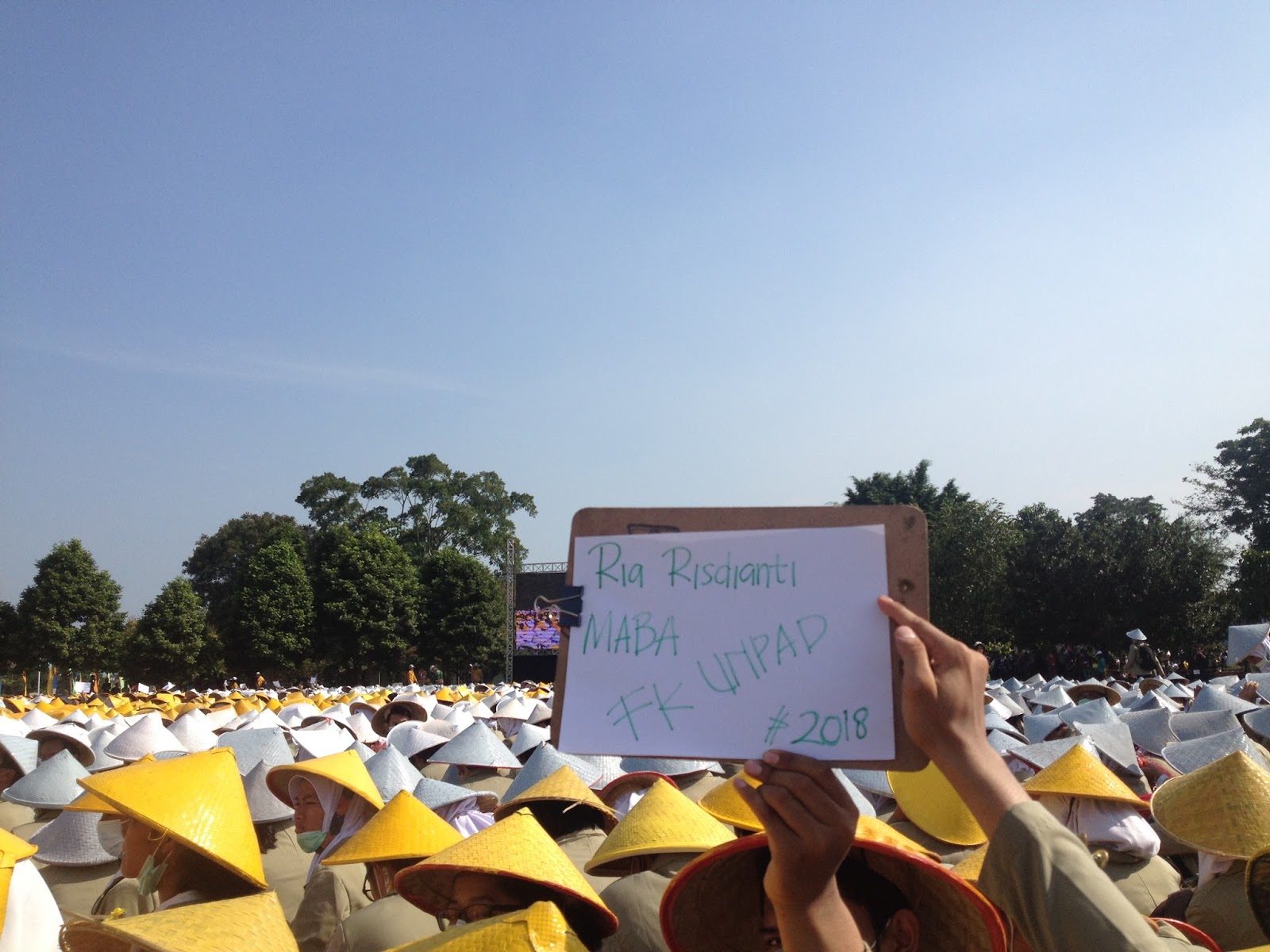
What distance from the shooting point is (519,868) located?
3037 mm

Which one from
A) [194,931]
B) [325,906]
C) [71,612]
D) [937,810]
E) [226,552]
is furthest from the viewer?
[226,552]

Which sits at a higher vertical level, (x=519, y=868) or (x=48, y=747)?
(x=519, y=868)

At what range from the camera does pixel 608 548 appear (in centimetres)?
197

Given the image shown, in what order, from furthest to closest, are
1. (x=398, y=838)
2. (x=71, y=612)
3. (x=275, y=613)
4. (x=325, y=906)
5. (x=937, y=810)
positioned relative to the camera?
(x=275, y=613) → (x=71, y=612) → (x=937, y=810) → (x=325, y=906) → (x=398, y=838)

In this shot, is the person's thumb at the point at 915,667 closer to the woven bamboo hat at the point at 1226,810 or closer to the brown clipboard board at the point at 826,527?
the brown clipboard board at the point at 826,527

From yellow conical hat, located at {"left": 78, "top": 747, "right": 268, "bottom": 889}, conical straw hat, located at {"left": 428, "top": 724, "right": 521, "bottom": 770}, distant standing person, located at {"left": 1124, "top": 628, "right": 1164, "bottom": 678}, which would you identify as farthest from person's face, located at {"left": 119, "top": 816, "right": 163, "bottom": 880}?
distant standing person, located at {"left": 1124, "top": 628, "right": 1164, "bottom": 678}

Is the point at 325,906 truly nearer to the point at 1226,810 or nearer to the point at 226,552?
the point at 1226,810

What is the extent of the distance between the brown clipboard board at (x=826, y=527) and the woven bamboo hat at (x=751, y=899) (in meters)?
0.43

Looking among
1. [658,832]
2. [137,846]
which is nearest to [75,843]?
[137,846]

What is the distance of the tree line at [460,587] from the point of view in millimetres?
37594

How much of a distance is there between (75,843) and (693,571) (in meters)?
5.49

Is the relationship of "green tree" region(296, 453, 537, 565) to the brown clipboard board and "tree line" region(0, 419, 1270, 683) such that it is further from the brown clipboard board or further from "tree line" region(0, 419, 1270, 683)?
the brown clipboard board

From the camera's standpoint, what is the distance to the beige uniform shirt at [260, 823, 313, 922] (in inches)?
224

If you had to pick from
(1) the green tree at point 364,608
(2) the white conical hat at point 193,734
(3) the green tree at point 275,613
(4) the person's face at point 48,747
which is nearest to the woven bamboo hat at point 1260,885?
(2) the white conical hat at point 193,734
